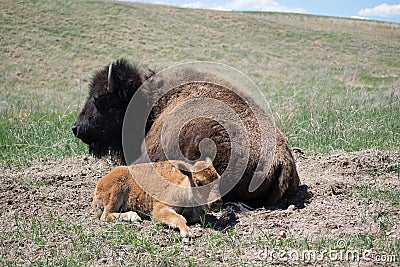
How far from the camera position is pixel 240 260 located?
3830 mm

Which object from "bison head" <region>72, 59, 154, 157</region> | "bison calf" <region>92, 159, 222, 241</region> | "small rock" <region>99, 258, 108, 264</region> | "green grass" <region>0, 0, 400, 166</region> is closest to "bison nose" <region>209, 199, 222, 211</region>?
"bison calf" <region>92, 159, 222, 241</region>

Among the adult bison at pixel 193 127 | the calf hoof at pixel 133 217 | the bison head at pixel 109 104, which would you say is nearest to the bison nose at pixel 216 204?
the adult bison at pixel 193 127

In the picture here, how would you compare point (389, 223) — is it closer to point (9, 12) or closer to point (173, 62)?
point (173, 62)

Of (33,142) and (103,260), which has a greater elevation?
(103,260)

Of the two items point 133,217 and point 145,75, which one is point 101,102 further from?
→ point 133,217

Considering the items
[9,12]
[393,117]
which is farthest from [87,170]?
[9,12]

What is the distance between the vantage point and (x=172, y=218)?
464 centimetres

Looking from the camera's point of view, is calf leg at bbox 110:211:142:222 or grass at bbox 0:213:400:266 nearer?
grass at bbox 0:213:400:266

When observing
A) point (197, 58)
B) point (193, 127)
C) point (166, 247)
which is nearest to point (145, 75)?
point (193, 127)

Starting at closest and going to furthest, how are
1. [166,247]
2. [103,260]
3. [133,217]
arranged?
[103,260], [166,247], [133,217]

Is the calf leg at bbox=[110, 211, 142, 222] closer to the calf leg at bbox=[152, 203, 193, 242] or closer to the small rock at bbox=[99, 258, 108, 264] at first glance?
the calf leg at bbox=[152, 203, 193, 242]

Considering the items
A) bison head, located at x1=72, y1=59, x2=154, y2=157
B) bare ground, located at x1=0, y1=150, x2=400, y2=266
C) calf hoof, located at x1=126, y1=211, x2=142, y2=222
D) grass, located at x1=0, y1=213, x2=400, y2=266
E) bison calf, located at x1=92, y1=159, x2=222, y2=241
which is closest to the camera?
grass, located at x1=0, y1=213, x2=400, y2=266

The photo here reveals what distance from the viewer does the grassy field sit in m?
4.29

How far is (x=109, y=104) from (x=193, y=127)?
1.75 meters
